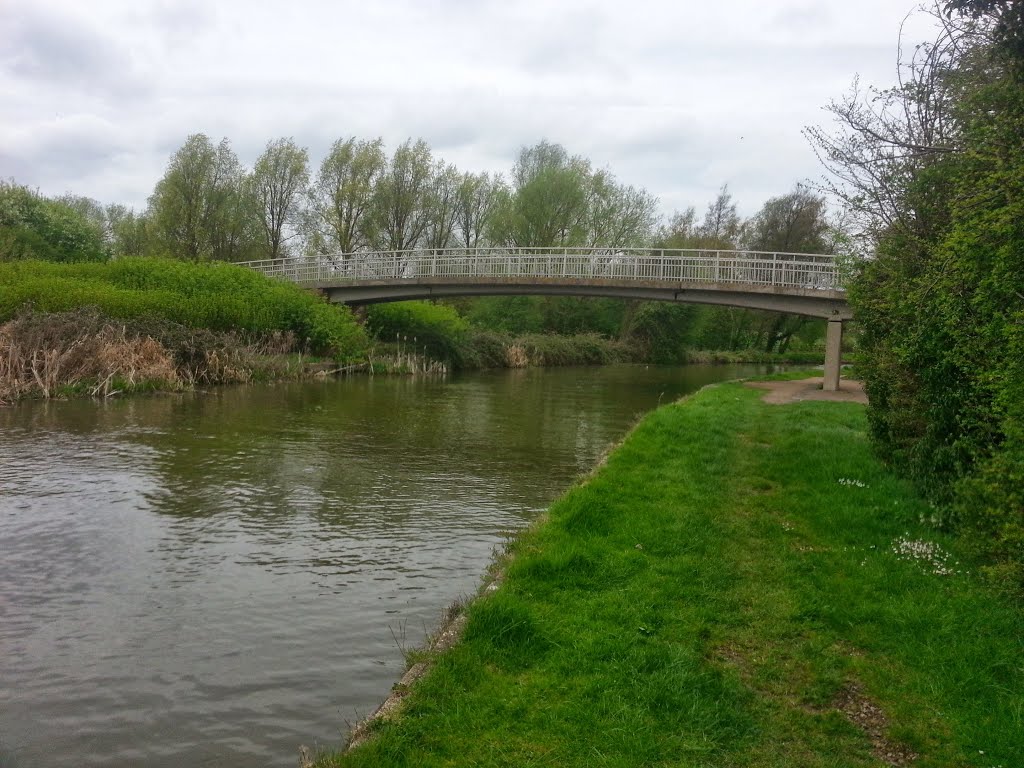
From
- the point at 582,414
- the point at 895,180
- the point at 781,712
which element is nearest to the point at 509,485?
the point at 895,180

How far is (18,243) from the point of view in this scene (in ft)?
124

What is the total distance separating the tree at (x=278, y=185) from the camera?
50219 mm

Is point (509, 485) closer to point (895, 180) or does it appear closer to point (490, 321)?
point (895, 180)

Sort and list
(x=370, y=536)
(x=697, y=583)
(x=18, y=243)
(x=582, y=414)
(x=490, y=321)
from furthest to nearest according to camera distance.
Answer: (x=490, y=321), (x=18, y=243), (x=582, y=414), (x=370, y=536), (x=697, y=583)

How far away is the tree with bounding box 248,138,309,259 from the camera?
1977 inches

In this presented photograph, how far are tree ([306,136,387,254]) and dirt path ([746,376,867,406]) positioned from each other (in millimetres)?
30438

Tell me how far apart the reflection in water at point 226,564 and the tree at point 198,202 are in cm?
3410

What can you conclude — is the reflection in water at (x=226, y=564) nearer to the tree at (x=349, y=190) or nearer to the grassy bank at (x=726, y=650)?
the grassy bank at (x=726, y=650)

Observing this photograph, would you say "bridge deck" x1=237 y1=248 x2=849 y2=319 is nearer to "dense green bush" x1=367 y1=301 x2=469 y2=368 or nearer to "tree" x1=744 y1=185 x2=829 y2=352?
"dense green bush" x1=367 y1=301 x2=469 y2=368

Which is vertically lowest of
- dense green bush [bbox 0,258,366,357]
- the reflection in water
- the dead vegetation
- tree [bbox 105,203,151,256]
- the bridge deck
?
the reflection in water

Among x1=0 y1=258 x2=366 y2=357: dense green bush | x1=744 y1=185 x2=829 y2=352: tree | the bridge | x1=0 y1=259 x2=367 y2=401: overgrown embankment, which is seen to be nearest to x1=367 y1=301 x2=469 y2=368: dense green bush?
the bridge

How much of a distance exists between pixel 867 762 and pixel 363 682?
10.2 feet

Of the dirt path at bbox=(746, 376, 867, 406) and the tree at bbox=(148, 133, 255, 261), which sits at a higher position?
the tree at bbox=(148, 133, 255, 261)

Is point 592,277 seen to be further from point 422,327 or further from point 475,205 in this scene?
point 475,205
